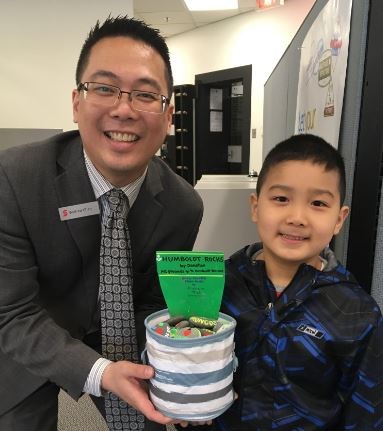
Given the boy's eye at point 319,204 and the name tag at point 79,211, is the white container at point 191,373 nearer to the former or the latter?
the boy's eye at point 319,204

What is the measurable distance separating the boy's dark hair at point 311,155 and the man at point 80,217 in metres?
0.32

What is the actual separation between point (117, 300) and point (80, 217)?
0.24m

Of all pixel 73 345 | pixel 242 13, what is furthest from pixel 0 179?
pixel 242 13

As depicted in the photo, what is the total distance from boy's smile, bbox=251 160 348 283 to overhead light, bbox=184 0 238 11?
434 centimetres

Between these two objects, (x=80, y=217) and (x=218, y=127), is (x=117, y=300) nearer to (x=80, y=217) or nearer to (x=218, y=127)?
(x=80, y=217)

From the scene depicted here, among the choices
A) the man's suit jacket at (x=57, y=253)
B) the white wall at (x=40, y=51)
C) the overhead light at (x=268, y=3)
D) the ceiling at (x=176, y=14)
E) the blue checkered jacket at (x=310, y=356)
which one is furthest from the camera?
the ceiling at (x=176, y=14)

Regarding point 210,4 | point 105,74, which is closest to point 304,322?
point 105,74

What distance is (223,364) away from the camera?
2.08 feet

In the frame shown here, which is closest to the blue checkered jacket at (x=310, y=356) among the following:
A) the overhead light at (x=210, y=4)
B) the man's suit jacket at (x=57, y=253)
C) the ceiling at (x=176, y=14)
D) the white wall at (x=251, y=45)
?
the man's suit jacket at (x=57, y=253)

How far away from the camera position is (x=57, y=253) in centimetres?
98

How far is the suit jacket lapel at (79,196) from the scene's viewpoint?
98cm

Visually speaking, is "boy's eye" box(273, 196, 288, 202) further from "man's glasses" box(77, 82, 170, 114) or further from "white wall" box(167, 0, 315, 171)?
"white wall" box(167, 0, 315, 171)

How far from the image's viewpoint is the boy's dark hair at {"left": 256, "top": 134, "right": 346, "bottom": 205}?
0.79 metres

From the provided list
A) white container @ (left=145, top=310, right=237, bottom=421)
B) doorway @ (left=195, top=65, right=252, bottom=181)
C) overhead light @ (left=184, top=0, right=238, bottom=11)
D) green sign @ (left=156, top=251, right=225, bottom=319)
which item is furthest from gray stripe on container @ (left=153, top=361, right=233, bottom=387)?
doorway @ (left=195, top=65, right=252, bottom=181)
